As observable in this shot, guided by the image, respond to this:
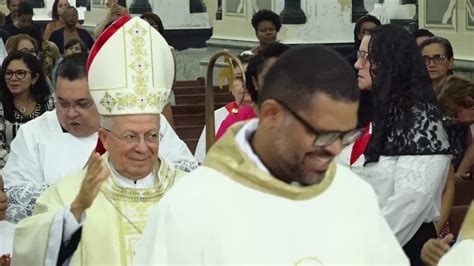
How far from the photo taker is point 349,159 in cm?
601

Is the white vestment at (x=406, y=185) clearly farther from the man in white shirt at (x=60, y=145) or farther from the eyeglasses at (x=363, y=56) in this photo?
the man in white shirt at (x=60, y=145)

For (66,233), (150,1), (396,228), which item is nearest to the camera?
(66,233)

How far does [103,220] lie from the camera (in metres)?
5.09

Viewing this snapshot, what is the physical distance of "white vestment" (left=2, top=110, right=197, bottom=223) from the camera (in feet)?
19.0

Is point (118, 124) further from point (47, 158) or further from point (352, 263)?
point (352, 263)

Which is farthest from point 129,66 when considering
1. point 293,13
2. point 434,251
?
point 293,13

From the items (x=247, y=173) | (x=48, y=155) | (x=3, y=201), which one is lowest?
(x=3, y=201)

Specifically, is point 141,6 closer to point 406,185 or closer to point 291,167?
point 406,185

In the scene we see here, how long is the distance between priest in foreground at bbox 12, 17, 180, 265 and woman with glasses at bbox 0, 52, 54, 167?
220 cm

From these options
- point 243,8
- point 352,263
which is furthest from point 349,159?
point 243,8

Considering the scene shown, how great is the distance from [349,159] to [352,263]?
2391 millimetres

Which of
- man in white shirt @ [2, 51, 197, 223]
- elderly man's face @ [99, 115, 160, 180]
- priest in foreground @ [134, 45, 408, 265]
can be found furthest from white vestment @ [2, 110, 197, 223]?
priest in foreground @ [134, 45, 408, 265]

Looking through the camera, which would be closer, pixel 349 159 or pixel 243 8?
pixel 349 159

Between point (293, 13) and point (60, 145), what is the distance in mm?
9153
